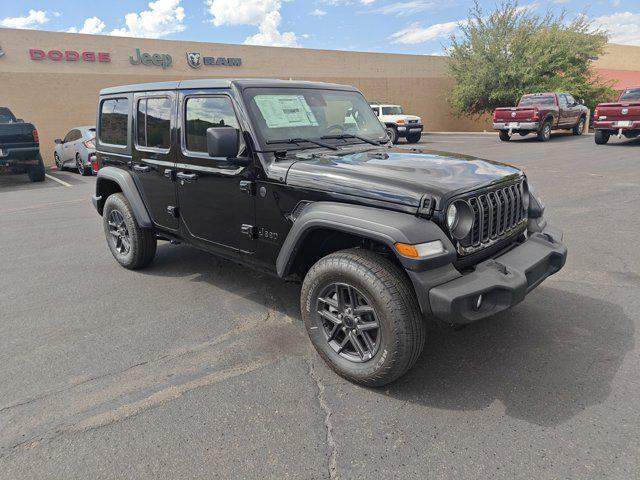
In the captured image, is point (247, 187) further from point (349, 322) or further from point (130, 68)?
point (130, 68)

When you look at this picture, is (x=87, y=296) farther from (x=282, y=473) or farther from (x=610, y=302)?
(x=610, y=302)

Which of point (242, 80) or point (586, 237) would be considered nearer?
point (242, 80)

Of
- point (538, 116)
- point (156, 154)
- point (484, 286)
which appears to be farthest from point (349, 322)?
point (538, 116)

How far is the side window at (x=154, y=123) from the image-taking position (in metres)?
4.05

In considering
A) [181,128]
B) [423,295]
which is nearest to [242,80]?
[181,128]

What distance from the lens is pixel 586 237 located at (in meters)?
5.68

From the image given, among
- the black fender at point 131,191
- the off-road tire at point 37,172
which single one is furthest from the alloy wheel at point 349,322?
the off-road tire at point 37,172

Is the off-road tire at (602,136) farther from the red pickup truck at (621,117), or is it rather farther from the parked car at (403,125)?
the parked car at (403,125)

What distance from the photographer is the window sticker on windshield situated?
11.4ft

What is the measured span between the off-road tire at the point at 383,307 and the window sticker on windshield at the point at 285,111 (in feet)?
4.00

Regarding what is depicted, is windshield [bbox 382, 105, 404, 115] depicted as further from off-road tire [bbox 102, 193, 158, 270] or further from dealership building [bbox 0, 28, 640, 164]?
off-road tire [bbox 102, 193, 158, 270]

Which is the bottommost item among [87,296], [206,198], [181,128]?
[87,296]

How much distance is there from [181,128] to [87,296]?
1.82 m

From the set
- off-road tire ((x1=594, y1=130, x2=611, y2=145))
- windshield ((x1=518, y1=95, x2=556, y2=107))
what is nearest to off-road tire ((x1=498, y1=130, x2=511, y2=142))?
windshield ((x1=518, y1=95, x2=556, y2=107))
